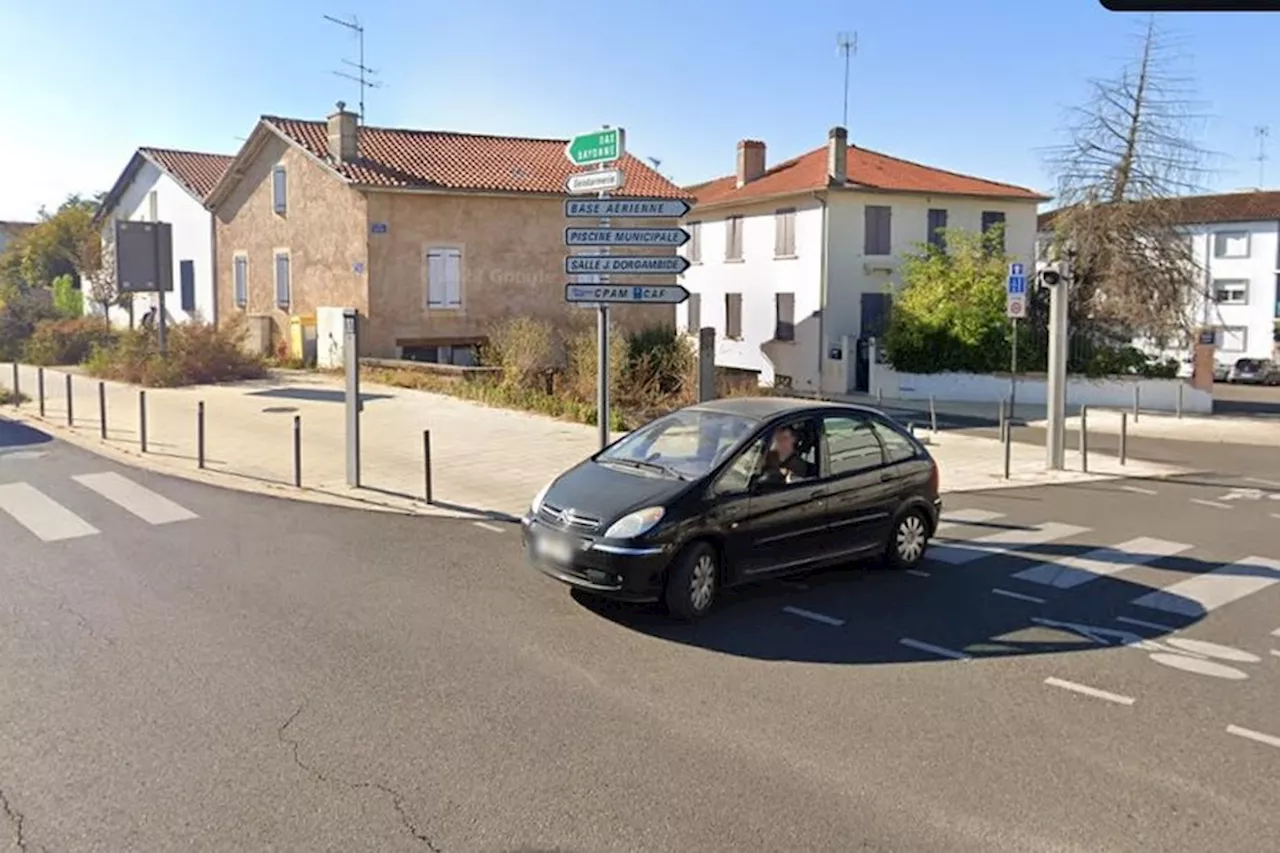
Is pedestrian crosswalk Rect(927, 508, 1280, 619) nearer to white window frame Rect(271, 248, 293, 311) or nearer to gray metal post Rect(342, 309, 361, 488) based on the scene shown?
gray metal post Rect(342, 309, 361, 488)

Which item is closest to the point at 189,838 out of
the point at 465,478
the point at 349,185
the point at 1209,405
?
the point at 465,478

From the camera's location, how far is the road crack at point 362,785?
13.6ft

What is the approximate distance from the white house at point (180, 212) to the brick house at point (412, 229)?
5.10m

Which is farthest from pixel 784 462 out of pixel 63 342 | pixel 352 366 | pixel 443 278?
pixel 63 342

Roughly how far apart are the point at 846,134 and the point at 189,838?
32585 mm

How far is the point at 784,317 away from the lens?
35.8m

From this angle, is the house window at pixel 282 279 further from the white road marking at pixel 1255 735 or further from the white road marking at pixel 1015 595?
the white road marking at pixel 1255 735

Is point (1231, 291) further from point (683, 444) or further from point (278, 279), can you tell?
point (683, 444)

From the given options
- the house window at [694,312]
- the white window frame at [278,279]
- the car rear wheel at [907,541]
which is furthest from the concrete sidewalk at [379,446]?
the house window at [694,312]

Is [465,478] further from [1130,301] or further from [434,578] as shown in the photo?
[1130,301]

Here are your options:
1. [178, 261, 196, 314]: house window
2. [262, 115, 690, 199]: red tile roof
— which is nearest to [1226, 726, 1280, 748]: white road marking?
[262, 115, 690, 199]: red tile roof

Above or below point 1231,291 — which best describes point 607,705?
below

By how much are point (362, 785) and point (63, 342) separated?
29924 millimetres

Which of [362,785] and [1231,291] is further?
[1231,291]
